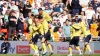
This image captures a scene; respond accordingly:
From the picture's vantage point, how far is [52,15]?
24.1 metres

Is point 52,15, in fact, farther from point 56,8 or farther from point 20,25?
point 20,25

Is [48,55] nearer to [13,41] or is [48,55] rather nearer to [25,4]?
[13,41]

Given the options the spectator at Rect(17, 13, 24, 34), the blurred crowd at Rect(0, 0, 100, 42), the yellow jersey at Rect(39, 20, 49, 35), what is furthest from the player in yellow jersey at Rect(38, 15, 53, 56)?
the spectator at Rect(17, 13, 24, 34)

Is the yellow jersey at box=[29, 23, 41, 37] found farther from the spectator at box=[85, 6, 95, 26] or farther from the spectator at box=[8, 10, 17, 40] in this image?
the spectator at box=[85, 6, 95, 26]

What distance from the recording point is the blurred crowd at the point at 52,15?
22.5 m

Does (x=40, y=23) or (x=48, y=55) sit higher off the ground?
(x=40, y=23)

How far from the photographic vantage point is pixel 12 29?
2247cm

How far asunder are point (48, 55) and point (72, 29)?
2056 millimetres

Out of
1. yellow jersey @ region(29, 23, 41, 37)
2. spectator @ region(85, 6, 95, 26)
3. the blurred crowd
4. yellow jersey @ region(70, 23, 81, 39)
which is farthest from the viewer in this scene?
spectator @ region(85, 6, 95, 26)

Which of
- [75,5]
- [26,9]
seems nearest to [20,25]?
[26,9]

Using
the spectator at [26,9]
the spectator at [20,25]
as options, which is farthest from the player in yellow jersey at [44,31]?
the spectator at [26,9]

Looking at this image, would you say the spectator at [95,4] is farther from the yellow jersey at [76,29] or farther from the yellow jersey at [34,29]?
the yellow jersey at [34,29]

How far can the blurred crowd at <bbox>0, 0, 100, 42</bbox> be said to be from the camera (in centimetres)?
2253

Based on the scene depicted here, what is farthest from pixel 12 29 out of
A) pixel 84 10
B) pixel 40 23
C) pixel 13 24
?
pixel 84 10
